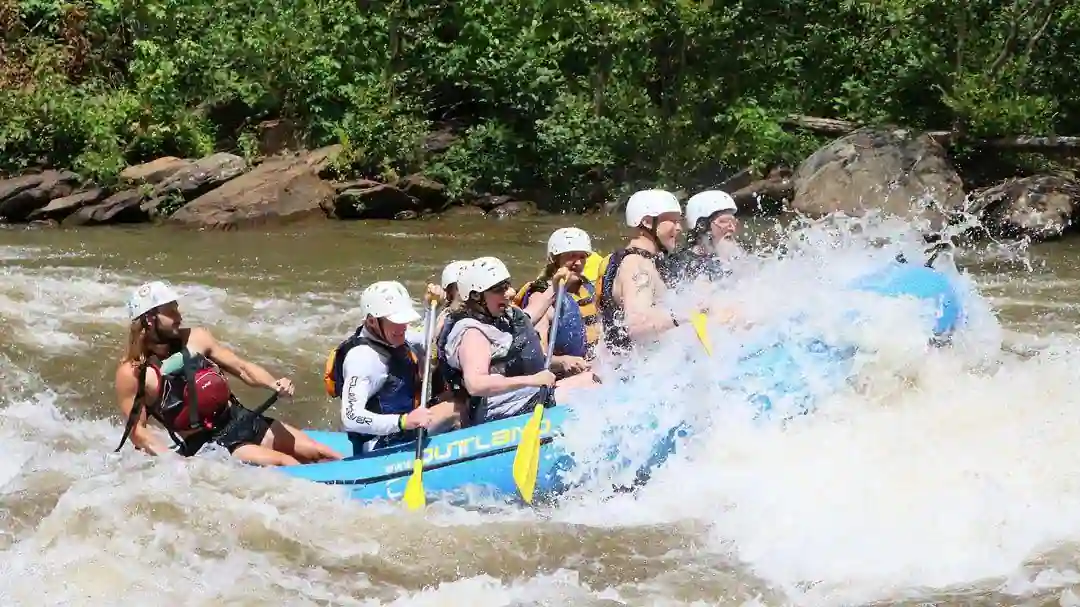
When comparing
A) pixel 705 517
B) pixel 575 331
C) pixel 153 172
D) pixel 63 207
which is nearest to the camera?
pixel 705 517

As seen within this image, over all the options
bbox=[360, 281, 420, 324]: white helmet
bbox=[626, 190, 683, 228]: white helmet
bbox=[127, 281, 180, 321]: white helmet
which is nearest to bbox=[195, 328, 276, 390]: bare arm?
bbox=[127, 281, 180, 321]: white helmet

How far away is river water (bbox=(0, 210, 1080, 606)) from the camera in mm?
4473

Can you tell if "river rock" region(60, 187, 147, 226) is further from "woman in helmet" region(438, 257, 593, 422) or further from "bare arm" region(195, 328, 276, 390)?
"woman in helmet" region(438, 257, 593, 422)

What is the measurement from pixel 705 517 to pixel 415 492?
1211mm

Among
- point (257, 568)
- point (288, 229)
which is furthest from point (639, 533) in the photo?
point (288, 229)

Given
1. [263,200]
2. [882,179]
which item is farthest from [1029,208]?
[263,200]

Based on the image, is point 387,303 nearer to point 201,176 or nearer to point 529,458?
point 529,458

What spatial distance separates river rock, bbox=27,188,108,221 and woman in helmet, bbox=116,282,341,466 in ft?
38.1

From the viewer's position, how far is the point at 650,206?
19.2ft

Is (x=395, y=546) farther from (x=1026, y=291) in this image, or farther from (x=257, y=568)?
(x=1026, y=291)

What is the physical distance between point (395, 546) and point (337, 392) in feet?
3.15

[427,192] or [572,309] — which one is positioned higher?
[427,192]

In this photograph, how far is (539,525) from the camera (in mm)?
5105

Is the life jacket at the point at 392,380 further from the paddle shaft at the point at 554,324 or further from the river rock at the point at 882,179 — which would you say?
the river rock at the point at 882,179
